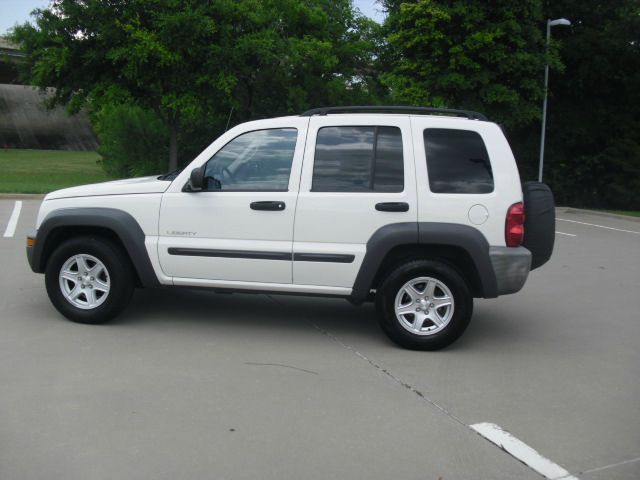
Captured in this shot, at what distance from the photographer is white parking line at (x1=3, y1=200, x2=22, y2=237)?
11789 mm

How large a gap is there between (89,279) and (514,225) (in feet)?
11.9

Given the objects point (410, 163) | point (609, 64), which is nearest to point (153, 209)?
point (410, 163)

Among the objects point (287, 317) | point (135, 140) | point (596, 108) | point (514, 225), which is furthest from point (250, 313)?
point (596, 108)

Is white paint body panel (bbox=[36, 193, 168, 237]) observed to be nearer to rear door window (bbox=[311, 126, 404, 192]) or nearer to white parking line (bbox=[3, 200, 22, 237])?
rear door window (bbox=[311, 126, 404, 192])

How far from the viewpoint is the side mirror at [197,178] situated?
5.89 m

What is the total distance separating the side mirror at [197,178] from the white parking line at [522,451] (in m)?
2.95

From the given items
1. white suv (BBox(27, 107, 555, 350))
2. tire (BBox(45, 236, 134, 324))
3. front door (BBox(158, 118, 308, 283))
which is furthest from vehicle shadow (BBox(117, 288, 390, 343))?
front door (BBox(158, 118, 308, 283))

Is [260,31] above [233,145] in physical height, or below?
above

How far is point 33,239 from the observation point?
6.32 meters

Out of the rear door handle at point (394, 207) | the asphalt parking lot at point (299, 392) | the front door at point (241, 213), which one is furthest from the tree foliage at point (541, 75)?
the rear door handle at point (394, 207)

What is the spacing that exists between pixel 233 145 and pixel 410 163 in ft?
4.94

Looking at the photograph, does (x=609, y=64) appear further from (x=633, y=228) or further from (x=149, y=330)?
(x=149, y=330)

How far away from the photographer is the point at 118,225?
6.06 meters

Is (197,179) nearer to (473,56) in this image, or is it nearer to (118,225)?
(118,225)
